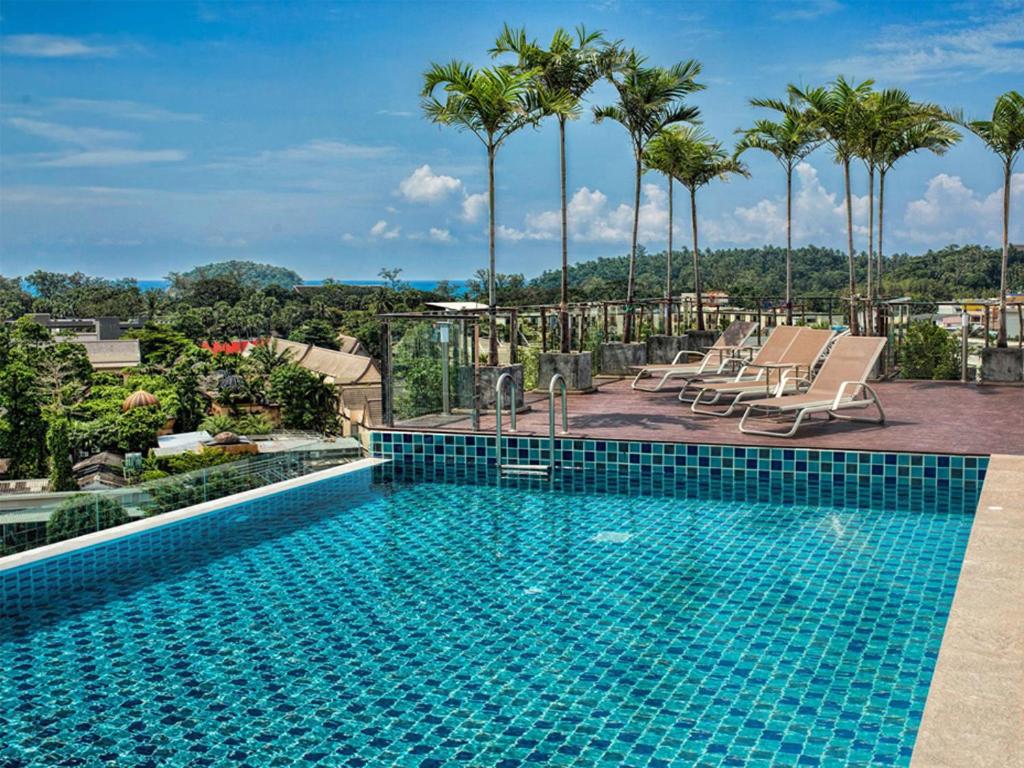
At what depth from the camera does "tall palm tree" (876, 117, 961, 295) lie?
1213 cm

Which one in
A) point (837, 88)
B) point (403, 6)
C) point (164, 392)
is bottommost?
point (164, 392)

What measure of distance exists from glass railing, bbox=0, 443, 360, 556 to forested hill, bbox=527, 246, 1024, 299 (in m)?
10.3

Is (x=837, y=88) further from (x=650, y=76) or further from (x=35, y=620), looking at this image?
(x=35, y=620)

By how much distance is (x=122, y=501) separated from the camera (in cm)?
669

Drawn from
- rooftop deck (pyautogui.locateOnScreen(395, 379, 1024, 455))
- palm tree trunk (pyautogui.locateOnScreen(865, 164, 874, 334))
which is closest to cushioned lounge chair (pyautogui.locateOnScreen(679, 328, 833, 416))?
A: rooftop deck (pyautogui.locateOnScreen(395, 379, 1024, 455))

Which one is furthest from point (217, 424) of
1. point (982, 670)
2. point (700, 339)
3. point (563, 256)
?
point (982, 670)

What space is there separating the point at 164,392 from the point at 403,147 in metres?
114

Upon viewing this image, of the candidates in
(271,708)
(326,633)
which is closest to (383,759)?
(271,708)

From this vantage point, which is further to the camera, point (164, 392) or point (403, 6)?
point (403, 6)

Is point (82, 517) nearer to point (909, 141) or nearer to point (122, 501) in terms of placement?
point (122, 501)

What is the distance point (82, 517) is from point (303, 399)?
3124 inches

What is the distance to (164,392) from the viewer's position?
83.8m

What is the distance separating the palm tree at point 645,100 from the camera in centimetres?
1292

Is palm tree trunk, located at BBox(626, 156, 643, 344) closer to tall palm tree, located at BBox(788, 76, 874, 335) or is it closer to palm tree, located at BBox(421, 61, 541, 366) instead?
tall palm tree, located at BBox(788, 76, 874, 335)
